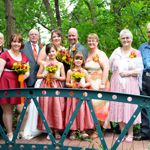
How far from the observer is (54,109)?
261 inches

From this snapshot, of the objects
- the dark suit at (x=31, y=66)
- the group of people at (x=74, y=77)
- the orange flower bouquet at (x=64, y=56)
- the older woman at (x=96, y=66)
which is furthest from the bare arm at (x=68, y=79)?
the dark suit at (x=31, y=66)

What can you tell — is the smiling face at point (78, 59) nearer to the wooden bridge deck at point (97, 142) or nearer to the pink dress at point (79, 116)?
the pink dress at point (79, 116)

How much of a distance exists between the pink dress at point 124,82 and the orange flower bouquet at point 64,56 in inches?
31.8

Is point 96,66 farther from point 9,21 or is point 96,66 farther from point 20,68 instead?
point 9,21

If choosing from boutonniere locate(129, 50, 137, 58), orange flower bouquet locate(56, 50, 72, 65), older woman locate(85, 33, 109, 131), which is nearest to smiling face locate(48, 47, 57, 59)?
orange flower bouquet locate(56, 50, 72, 65)

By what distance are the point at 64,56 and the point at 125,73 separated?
1168 millimetres

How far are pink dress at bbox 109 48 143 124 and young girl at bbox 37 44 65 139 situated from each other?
96 centimetres

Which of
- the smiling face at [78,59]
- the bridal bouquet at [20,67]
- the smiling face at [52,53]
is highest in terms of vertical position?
the smiling face at [52,53]

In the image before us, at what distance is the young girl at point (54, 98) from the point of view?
6602mm

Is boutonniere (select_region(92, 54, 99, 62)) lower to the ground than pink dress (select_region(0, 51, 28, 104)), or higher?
higher

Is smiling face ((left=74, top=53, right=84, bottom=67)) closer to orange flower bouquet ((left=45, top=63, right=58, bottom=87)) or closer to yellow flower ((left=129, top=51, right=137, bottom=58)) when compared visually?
orange flower bouquet ((left=45, top=63, right=58, bottom=87))

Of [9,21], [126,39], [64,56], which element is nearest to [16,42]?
[64,56]

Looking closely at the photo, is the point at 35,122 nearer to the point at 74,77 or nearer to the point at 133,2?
the point at 74,77

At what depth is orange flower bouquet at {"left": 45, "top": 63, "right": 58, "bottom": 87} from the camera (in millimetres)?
6344
